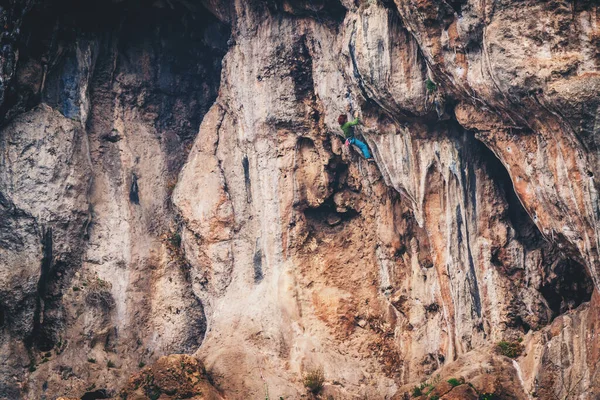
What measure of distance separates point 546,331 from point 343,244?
6903 millimetres

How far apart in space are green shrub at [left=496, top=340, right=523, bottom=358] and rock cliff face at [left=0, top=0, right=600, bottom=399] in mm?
253

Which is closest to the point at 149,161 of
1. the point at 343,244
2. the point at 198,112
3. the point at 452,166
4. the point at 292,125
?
the point at 198,112

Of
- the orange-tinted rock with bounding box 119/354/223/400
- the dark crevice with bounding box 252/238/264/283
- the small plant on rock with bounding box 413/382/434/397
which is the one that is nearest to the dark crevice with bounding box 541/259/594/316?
the small plant on rock with bounding box 413/382/434/397

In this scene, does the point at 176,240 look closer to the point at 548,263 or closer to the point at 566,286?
the point at 548,263

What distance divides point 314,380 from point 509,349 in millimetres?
5345

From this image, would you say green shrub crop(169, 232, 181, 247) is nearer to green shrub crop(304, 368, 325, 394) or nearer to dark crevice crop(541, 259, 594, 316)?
green shrub crop(304, 368, 325, 394)

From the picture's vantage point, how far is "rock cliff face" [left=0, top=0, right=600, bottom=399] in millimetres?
17562

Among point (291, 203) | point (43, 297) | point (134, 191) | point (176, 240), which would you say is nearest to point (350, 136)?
point (291, 203)

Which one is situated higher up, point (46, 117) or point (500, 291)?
point (46, 117)

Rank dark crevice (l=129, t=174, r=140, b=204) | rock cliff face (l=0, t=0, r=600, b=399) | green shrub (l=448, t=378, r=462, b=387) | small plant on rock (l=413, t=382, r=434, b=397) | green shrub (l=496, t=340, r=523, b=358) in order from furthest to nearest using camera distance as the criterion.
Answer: dark crevice (l=129, t=174, r=140, b=204) < small plant on rock (l=413, t=382, r=434, b=397) < green shrub (l=496, t=340, r=523, b=358) < green shrub (l=448, t=378, r=462, b=387) < rock cliff face (l=0, t=0, r=600, b=399)

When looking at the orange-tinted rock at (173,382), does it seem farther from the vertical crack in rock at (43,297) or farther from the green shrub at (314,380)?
the vertical crack in rock at (43,297)

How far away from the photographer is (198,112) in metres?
27.5

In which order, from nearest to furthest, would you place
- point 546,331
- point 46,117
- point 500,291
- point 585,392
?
point 585,392 < point 546,331 < point 500,291 < point 46,117

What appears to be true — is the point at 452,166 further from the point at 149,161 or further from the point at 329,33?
the point at 149,161
